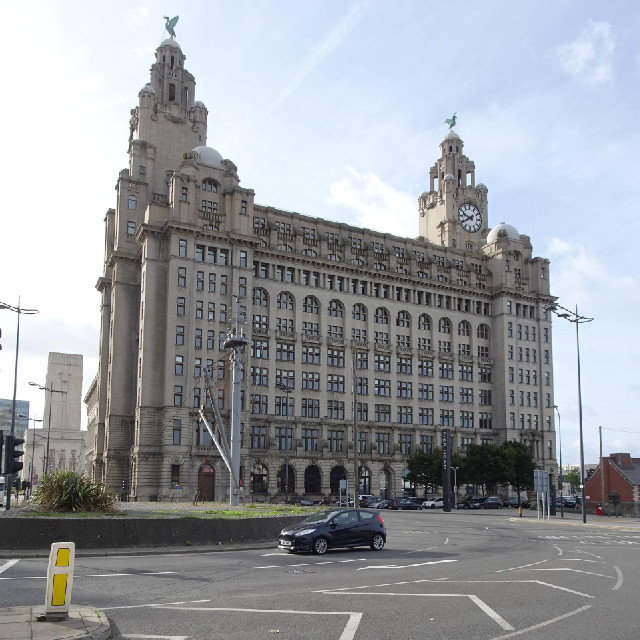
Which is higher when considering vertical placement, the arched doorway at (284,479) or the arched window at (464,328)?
the arched window at (464,328)

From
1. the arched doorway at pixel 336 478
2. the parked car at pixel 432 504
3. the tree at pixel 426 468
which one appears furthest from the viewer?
the arched doorway at pixel 336 478

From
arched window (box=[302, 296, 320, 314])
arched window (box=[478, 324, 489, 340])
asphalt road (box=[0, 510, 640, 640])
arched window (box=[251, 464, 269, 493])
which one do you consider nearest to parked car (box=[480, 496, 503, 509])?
arched window (box=[251, 464, 269, 493])

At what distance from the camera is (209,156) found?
3442 inches

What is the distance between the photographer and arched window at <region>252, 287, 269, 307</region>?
8575 centimetres

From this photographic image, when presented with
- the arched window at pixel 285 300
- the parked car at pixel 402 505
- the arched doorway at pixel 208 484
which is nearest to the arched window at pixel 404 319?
the arched window at pixel 285 300

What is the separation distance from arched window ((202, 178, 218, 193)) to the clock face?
45.5 m

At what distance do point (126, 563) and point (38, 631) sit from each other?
1000cm

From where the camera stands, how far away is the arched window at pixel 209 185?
84.9 meters

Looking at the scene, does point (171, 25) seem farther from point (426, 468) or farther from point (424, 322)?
point (426, 468)

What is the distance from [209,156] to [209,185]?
426 centimetres

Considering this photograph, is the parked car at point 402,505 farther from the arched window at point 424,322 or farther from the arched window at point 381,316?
the arched window at point 424,322

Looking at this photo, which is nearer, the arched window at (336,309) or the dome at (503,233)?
the arched window at (336,309)

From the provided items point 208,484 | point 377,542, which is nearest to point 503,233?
point 208,484

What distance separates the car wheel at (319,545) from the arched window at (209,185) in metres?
66.3
